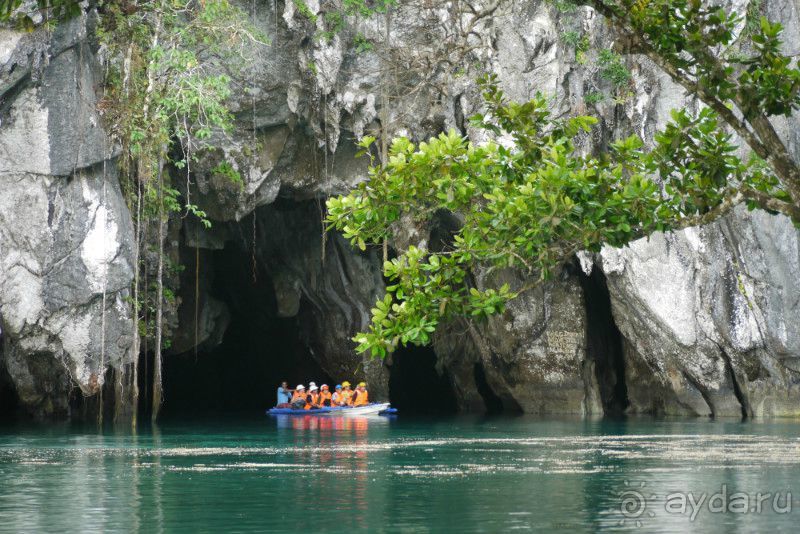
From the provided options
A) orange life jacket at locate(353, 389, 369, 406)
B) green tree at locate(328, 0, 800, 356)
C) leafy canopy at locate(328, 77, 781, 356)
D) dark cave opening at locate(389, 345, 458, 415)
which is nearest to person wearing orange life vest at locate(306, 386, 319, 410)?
orange life jacket at locate(353, 389, 369, 406)

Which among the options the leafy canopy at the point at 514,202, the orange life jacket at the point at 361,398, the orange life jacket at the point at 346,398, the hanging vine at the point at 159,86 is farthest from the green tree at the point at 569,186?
the orange life jacket at the point at 346,398

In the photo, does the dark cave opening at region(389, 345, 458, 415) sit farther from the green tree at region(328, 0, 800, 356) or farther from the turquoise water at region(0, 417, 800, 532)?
the green tree at region(328, 0, 800, 356)

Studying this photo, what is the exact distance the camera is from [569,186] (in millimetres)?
7496

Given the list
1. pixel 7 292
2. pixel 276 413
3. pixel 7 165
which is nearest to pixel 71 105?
pixel 7 165

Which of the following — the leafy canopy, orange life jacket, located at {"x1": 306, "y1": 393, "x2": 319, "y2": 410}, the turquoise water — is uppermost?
the leafy canopy

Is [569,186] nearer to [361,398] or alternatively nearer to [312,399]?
[361,398]

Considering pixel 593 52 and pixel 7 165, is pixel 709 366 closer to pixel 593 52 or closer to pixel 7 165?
pixel 593 52

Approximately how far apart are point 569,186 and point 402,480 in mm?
5902

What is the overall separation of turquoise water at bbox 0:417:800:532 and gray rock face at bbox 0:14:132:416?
2.43m

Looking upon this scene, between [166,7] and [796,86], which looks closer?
[796,86]

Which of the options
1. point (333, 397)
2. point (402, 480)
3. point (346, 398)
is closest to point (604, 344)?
point (346, 398)

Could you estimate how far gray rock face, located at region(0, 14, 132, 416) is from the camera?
854 inches

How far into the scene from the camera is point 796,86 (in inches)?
281

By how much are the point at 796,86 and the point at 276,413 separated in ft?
78.5
